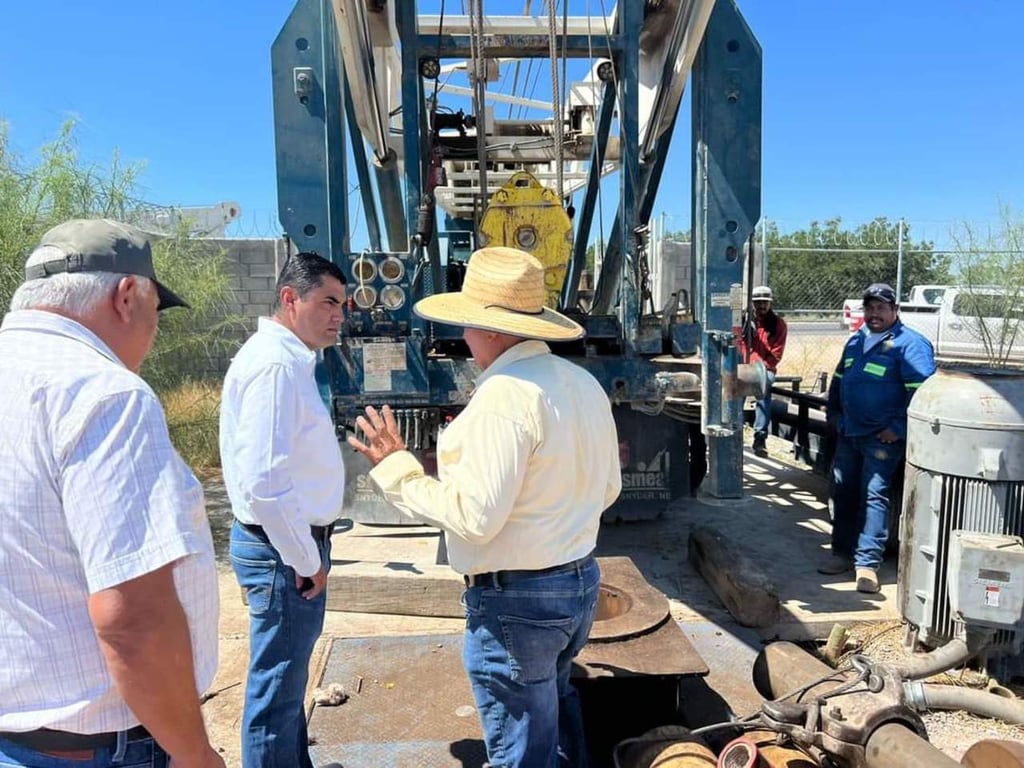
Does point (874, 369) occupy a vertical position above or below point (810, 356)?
above

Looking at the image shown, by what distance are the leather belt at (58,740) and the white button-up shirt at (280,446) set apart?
2.84 ft

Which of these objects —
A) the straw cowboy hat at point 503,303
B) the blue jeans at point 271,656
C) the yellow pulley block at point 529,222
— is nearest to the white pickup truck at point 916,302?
the yellow pulley block at point 529,222

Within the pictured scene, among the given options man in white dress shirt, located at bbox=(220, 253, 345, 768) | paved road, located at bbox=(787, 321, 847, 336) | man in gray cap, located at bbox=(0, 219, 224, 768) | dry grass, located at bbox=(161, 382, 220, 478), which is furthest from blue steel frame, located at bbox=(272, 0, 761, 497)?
paved road, located at bbox=(787, 321, 847, 336)

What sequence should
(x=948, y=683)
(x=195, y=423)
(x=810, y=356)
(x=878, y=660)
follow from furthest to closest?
1. (x=810, y=356)
2. (x=195, y=423)
3. (x=878, y=660)
4. (x=948, y=683)

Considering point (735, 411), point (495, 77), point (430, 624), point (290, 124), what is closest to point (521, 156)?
point (495, 77)

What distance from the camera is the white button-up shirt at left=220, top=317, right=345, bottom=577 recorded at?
2.20 meters

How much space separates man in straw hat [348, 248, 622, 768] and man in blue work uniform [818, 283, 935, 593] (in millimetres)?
2989

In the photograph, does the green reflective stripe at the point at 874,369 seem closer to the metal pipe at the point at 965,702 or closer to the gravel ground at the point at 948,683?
the gravel ground at the point at 948,683

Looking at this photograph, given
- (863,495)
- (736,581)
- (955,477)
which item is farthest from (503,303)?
(863,495)

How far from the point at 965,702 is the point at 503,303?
2.32 m

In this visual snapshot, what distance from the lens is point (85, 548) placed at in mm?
1250

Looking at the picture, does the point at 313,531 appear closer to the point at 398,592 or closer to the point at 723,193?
the point at 398,592

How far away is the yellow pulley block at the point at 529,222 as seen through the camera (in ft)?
13.9

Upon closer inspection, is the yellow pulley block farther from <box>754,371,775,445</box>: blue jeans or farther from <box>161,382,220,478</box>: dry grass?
<box>161,382,220,478</box>: dry grass
